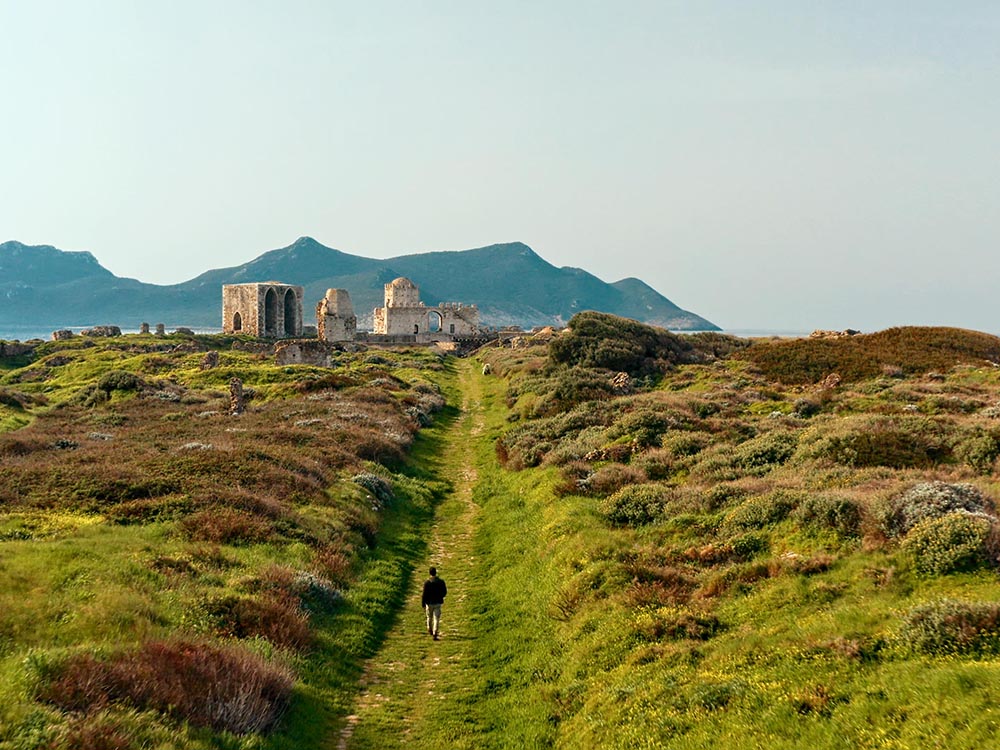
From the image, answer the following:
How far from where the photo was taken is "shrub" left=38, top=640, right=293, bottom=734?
7859 mm

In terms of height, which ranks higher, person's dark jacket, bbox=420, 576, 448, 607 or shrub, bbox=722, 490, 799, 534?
shrub, bbox=722, 490, 799, 534

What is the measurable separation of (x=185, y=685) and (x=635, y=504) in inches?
439

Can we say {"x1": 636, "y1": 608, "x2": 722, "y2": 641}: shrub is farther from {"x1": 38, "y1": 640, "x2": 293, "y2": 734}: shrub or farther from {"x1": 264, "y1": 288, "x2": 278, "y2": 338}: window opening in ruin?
{"x1": 264, "y1": 288, "x2": 278, "y2": 338}: window opening in ruin

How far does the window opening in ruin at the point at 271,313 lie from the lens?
95.3m

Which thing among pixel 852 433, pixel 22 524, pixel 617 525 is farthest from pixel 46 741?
pixel 852 433

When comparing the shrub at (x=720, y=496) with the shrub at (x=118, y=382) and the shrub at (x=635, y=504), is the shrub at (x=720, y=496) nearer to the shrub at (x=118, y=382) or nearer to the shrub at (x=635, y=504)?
the shrub at (x=635, y=504)

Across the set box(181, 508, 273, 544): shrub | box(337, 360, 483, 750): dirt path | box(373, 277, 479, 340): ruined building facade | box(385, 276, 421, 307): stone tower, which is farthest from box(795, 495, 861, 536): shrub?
box(385, 276, 421, 307): stone tower

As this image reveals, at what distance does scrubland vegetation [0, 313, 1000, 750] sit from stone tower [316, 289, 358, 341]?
57948 mm

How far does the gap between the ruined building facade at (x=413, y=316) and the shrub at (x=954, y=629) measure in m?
89.6

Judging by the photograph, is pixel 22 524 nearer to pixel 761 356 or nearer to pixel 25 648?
pixel 25 648

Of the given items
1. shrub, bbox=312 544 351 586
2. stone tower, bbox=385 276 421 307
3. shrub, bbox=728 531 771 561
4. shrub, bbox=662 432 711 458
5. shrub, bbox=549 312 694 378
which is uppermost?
stone tower, bbox=385 276 421 307

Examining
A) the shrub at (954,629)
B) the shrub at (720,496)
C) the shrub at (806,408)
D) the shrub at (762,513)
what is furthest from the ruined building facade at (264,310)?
the shrub at (954,629)

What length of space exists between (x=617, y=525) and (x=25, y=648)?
38.0 feet

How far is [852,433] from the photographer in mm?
18500
